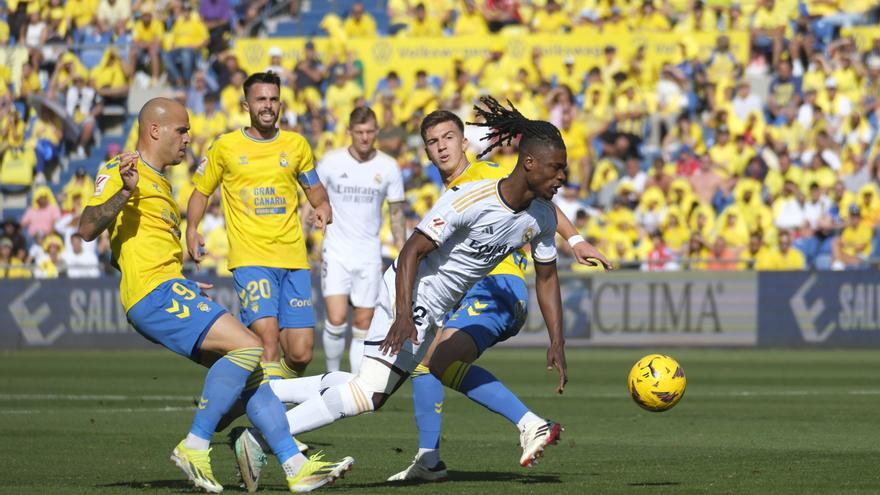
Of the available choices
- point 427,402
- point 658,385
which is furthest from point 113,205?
point 658,385

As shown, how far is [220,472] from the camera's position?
9727mm

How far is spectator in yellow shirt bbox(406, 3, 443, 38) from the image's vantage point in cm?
3147

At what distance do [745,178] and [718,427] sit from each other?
48.3 ft

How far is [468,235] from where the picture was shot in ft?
28.8

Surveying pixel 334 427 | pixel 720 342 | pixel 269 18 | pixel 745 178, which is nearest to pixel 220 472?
pixel 334 427

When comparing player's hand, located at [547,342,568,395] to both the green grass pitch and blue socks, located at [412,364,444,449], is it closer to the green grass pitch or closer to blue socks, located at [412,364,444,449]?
the green grass pitch

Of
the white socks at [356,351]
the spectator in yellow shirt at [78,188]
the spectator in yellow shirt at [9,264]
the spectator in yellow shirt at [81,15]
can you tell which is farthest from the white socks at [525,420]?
the spectator in yellow shirt at [81,15]

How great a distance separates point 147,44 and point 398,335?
25.4m

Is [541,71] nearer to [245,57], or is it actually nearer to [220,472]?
[245,57]

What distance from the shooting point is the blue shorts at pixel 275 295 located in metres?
11.6

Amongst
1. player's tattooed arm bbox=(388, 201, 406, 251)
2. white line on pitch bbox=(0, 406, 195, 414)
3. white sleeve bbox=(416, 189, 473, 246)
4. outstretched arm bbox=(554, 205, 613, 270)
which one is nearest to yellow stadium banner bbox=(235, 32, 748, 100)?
player's tattooed arm bbox=(388, 201, 406, 251)

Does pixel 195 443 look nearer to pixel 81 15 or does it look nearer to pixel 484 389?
pixel 484 389

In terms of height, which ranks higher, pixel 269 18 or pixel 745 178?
pixel 269 18

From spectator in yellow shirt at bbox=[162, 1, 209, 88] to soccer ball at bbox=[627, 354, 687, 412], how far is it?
23.8m
